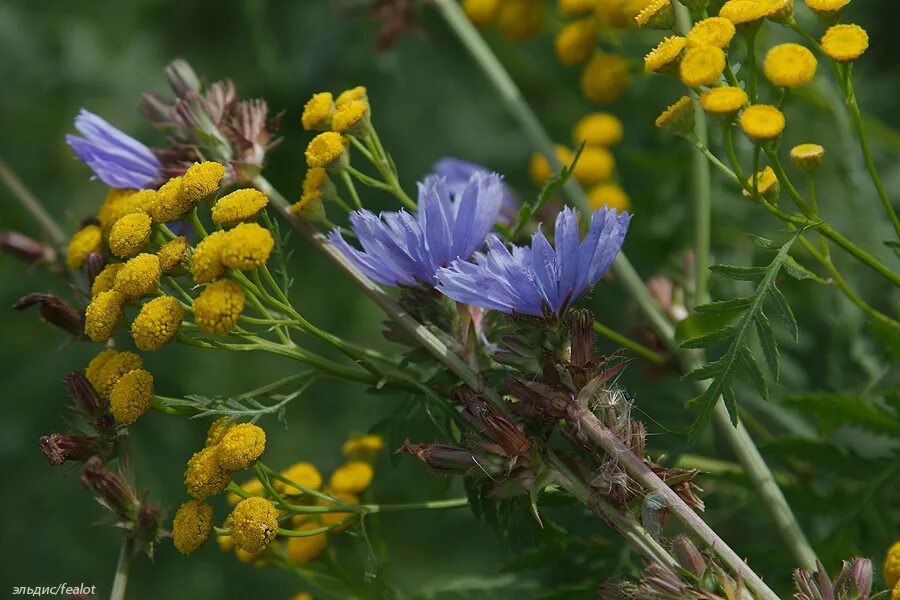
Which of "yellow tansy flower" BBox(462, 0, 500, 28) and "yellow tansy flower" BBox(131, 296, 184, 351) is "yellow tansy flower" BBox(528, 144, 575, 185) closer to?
"yellow tansy flower" BBox(462, 0, 500, 28)

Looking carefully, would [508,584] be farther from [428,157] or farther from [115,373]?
[428,157]

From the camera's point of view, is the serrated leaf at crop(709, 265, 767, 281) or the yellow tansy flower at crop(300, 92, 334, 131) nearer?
the serrated leaf at crop(709, 265, 767, 281)

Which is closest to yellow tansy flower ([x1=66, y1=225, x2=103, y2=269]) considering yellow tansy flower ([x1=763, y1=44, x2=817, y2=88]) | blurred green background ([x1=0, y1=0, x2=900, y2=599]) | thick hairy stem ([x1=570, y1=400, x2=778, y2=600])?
blurred green background ([x1=0, y1=0, x2=900, y2=599])

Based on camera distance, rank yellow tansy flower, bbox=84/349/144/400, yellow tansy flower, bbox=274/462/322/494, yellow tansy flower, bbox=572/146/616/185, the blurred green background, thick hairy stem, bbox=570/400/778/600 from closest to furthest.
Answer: thick hairy stem, bbox=570/400/778/600 → yellow tansy flower, bbox=84/349/144/400 → yellow tansy flower, bbox=274/462/322/494 → the blurred green background → yellow tansy flower, bbox=572/146/616/185

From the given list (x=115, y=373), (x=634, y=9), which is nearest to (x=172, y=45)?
(x=634, y=9)

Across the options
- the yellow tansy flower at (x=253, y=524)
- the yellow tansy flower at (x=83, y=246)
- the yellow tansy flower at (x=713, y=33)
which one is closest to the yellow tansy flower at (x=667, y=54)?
the yellow tansy flower at (x=713, y=33)

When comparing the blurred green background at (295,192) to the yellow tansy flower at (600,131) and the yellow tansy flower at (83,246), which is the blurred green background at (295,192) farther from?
the yellow tansy flower at (83,246)

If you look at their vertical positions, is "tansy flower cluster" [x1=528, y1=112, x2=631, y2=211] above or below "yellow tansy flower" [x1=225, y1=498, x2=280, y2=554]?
below
